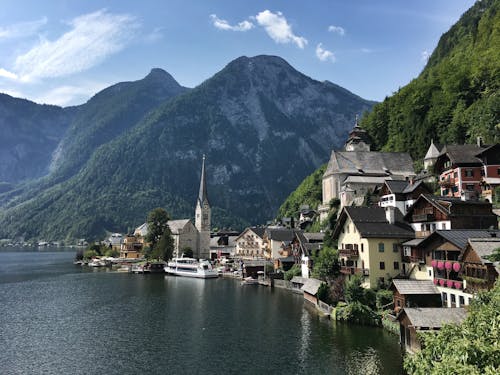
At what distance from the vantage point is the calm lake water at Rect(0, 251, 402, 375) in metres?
35.0

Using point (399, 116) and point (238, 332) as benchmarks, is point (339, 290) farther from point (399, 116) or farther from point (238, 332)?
point (399, 116)

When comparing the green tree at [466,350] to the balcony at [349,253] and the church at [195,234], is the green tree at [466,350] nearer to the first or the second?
the balcony at [349,253]

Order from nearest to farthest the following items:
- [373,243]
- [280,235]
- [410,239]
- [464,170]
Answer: [410,239], [373,243], [464,170], [280,235]

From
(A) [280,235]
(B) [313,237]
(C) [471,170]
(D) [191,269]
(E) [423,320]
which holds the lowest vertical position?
(D) [191,269]

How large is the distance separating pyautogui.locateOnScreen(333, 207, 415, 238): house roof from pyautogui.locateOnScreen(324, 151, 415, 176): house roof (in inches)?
1737

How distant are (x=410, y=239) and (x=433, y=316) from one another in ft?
61.3

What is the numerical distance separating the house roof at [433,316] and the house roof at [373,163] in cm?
6658

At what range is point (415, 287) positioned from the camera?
4316 cm

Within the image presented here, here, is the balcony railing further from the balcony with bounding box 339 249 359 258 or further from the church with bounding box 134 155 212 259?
the church with bounding box 134 155 212 259

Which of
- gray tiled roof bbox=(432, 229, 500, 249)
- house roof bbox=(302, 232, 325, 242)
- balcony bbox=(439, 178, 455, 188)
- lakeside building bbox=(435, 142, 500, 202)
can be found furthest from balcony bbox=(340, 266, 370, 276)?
house roof bbox=(302, 232, 325, 242)

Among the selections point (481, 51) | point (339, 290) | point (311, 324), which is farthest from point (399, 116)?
point (311, 324)

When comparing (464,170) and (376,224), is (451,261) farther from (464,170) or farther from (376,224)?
(464,170)

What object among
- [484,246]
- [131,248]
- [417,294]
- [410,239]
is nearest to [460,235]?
[484,246]

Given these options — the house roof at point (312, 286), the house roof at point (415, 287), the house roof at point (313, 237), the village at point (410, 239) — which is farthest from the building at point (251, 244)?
the house roof at point (415, 287)
